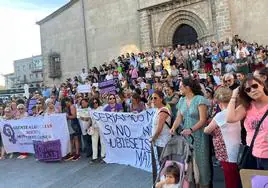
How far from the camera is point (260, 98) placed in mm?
3537

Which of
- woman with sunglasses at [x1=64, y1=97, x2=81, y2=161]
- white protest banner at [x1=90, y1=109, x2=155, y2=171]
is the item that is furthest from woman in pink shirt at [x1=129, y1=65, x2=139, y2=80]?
A: white protest banner at [x1=90, y1=109, x2=155, y2=171]

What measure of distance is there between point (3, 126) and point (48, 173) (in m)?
3.35

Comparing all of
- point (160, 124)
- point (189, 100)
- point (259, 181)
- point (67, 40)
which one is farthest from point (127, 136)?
point (67, 40)

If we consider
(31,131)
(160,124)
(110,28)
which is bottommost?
(31,131)

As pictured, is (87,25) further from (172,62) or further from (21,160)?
(21,160)

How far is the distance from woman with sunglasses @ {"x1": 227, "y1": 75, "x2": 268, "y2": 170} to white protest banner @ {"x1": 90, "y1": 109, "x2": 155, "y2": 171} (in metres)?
3.39

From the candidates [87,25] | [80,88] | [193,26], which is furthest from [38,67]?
[80,88]

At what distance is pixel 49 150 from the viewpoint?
8859mm

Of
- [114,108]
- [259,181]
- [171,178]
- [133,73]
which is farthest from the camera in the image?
[133,73]

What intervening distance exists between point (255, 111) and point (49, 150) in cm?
634

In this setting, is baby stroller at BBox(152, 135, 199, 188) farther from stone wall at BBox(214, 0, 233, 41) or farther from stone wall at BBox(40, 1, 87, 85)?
stone wall at BBox(40, 1, 87, 85)

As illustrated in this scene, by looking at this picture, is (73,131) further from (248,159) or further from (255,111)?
(255,111)

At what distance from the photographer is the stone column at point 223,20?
2066 centimetres

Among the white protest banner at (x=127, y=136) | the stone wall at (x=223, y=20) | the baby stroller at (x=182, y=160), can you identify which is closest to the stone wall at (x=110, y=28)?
the stone wall at (x=223, y=20)
